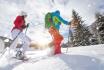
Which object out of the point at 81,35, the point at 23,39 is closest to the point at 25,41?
the point at 23,39

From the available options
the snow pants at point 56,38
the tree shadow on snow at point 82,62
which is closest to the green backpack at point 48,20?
the snow pants at point 56,38

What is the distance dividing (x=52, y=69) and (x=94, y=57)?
5.31 ft

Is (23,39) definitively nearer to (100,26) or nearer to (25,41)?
(25,41)

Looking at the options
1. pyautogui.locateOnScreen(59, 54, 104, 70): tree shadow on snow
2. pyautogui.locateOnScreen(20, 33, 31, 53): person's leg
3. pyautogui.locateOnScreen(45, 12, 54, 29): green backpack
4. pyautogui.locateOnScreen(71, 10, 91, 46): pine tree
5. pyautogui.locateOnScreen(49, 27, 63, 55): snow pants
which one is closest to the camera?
pyautogui.locateOnScreen(59, 54, 104, 70): tree shadow on snow

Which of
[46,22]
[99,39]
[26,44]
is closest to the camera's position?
[46,22]

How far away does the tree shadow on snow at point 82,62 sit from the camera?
7660 mm

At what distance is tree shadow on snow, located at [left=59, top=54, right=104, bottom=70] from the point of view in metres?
7.66

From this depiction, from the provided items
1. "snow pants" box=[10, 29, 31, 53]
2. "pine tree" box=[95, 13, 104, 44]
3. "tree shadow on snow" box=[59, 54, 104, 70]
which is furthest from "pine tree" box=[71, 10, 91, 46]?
"tree shadow on snow" box=[59, 54, 104, 70]

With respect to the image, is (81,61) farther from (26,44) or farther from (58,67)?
(26,44)

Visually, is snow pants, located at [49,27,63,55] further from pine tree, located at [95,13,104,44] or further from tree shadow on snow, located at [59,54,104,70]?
pine tree, located at [95,13,104,44]

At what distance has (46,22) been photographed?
10414mm

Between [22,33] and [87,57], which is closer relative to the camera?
[87,57]

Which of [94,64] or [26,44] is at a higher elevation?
[26,44]

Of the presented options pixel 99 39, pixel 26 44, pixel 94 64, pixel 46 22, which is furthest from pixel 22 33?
pixel 99 39
